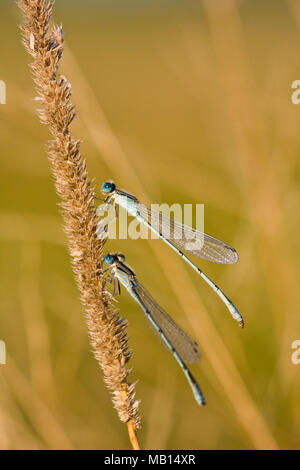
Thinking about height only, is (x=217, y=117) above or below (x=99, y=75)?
below

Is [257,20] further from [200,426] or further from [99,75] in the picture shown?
[99,75]

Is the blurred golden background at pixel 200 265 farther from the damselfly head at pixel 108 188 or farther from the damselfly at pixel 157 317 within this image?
the damselfly at pixel 157 317

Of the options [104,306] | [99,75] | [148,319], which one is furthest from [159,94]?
[104,306]

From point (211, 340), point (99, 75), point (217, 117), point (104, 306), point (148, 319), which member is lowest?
point (211, 340)

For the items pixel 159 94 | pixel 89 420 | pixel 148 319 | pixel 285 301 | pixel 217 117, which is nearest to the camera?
pixel 148 319

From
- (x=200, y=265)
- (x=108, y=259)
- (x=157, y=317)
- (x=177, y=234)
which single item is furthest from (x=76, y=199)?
(x=200, y=265)

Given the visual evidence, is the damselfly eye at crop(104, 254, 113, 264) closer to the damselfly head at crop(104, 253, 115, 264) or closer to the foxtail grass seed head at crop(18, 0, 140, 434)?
the damselfly head at crop(104, 253, 115, 264)

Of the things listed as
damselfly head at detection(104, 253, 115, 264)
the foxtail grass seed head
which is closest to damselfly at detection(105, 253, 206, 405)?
damselfly head at detection(104, 253, 115, 264)

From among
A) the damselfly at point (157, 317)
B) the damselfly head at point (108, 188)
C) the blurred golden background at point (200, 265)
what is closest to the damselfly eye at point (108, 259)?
the damselfly at point (157, 317)
